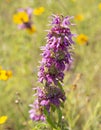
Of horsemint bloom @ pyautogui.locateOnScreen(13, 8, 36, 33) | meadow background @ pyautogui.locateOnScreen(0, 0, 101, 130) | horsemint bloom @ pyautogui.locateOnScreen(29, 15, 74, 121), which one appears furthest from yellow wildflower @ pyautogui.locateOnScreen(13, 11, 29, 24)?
horsemint bloom @ pyautogui.locateOnScreen(29, 15, 74, 121)

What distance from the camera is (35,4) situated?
5629mm

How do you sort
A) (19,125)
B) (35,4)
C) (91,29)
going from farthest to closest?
(35,4) → (91,29) → (19,125)

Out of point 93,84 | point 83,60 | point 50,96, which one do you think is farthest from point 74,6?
point 50,96

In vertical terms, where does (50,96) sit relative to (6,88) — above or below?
below

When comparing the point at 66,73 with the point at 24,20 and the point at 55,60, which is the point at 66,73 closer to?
the point at 24,20

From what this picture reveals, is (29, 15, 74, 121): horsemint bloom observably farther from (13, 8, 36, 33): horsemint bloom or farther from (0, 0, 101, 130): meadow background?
(13, 8, 36, 33): horsemint bloom

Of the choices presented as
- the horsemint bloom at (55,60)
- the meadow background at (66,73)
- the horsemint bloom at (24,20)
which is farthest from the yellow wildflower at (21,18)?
the horsemint bloom at (55,60)

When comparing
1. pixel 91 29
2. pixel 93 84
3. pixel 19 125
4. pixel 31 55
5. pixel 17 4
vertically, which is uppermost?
pixel 17 4

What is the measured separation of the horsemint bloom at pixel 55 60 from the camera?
191 centimetres

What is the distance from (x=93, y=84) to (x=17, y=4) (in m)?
2.57

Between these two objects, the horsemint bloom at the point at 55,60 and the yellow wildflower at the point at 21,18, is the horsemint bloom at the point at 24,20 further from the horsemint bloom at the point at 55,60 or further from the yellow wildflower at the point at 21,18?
the horsemint bloom at the point at 55,60

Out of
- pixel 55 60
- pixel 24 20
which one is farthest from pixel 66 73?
pixel 55 60

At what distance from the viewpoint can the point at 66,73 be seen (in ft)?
12.4

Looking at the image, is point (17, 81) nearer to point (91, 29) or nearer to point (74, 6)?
point (91, 29)
